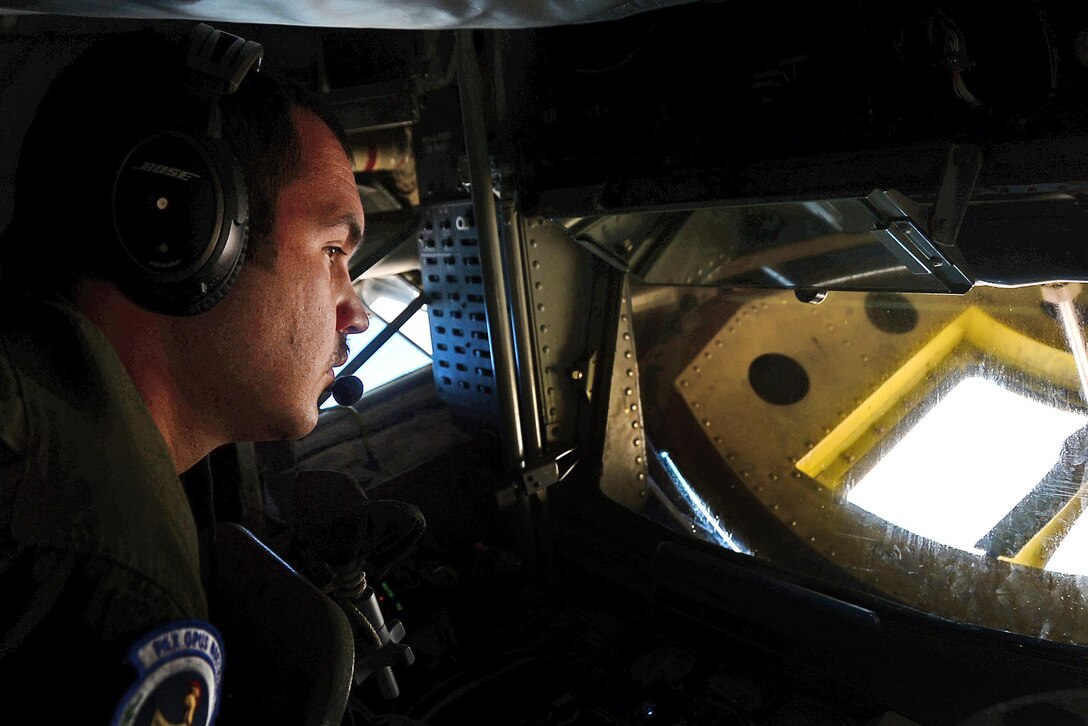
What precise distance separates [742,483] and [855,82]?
109 cm

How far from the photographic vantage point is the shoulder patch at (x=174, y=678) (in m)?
0.53

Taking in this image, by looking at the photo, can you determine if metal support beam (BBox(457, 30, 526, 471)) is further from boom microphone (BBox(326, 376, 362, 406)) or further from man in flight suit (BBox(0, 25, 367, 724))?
man in flight suit (BBox(0, 25, 367, 724))

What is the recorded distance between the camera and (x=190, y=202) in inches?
30.1

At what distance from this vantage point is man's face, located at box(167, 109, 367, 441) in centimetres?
88

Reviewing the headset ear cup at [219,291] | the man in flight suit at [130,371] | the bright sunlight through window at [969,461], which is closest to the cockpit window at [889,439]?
the bright sunlight through window at [969,461]

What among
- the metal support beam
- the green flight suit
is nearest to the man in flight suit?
the green flight suit

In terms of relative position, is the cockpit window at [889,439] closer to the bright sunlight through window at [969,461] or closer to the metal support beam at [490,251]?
the bright sunlight through window at [969,461]

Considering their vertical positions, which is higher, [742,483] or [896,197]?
[896,197]

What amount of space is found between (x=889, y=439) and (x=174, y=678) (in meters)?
1.48

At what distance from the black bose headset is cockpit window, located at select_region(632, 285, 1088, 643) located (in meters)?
1.35

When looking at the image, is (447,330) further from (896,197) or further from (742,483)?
(896,197)

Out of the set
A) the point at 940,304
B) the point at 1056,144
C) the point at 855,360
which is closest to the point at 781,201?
the point at 1056,144

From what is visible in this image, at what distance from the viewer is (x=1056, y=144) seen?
99 cm

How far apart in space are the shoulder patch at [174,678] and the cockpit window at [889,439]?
52.1 inches
